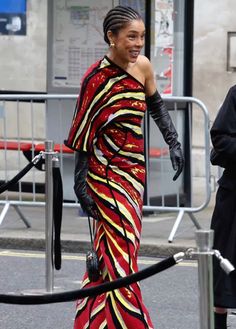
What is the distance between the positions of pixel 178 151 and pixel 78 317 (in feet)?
3.25

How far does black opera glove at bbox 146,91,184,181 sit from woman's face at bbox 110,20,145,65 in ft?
1.12

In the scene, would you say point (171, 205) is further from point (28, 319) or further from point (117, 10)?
point (117, 10)

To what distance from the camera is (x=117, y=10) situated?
5.15 m

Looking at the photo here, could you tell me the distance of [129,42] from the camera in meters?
5.09

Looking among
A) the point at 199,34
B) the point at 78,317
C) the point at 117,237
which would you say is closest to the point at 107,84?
the point at 117,237

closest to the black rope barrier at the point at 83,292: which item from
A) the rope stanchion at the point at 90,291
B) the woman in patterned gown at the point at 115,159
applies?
the rope stanchion at the point at 90,291

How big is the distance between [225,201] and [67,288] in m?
2.16

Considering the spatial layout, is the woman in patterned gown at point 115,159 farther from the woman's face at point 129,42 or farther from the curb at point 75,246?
the curb at point 75,246

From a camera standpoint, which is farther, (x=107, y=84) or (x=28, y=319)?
(x=28, y=319)

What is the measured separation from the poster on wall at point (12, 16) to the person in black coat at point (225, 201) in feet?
21.4

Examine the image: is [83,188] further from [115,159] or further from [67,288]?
[67,288]

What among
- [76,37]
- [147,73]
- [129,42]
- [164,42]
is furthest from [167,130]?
[76,37]

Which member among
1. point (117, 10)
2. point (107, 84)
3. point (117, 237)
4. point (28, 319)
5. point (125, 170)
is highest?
point (117, 10)

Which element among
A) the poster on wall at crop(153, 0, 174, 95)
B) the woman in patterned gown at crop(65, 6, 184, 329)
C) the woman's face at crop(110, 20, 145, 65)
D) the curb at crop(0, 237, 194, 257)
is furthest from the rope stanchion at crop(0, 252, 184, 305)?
the poster on wall at crop(153, 0, 174, 95)
